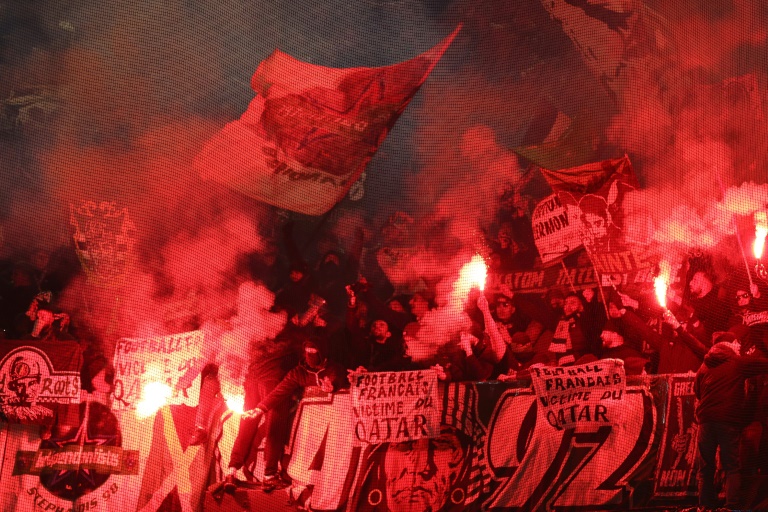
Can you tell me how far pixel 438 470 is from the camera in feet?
15.6

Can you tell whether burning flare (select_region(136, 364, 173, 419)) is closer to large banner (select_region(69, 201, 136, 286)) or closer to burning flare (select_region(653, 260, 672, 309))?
large banner (select_region(69, 201, 136, 286))

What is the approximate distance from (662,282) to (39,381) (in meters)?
4.38

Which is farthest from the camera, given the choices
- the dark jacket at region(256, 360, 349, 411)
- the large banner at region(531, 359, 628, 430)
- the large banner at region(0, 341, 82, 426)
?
the large banner at region(0, 341, 82, 426)

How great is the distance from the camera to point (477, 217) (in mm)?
6242

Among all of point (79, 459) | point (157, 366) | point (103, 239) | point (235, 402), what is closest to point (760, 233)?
point (235, 402)

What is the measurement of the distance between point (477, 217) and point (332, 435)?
2.16 metres

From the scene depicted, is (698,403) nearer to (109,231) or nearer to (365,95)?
(365,95)

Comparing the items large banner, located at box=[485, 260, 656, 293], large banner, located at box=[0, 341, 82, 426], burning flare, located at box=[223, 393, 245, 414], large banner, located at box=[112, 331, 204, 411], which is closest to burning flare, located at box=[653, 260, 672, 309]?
large banner, located at box=[485, 260, 656, 293]

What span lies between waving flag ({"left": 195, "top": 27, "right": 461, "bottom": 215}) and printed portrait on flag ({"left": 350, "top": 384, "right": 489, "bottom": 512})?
2.61 metres

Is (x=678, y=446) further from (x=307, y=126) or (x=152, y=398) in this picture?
(x=307, y=126)

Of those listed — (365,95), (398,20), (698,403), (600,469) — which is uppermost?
(398,20)

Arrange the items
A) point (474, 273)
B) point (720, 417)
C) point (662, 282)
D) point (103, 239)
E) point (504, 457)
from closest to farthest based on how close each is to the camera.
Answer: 1. point (720, 417)
2. point (504, 457)
3. point (662, 282)
4. point (474, 273)
5. point (103, 239)

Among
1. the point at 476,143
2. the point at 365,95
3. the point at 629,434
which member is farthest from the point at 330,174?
the point at 629,434

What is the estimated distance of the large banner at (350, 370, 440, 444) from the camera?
192 inches
